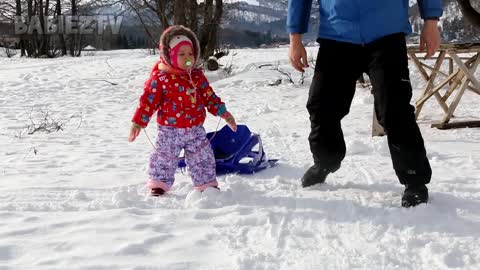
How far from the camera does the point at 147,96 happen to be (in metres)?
3.00

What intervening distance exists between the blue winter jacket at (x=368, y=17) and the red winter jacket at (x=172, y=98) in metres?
0.90

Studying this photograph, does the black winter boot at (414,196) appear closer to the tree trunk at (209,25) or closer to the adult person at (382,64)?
the adult person at (382,64)

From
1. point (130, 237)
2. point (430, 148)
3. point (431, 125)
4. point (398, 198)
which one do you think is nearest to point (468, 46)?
point (431, 125)

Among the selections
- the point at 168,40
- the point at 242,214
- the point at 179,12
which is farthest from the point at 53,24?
the point at 242,214

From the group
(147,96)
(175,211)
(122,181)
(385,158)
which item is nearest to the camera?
(175,211)

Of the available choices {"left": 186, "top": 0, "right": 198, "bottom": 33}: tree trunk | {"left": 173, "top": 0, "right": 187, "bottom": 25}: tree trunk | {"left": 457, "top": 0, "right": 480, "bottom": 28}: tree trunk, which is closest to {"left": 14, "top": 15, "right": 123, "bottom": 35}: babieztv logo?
{"left": 186, "top": 0, "right": 198, "bottom": 33}: tree trunk

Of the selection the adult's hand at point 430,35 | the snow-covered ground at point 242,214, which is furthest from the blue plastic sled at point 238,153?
the adult's hand at point 430,35

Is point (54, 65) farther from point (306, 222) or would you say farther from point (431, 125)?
point (306, 222)

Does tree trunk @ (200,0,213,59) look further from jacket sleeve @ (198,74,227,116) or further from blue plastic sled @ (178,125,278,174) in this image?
jacket sleeve @ (198,74,227,116)

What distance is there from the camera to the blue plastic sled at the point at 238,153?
12.0 feet

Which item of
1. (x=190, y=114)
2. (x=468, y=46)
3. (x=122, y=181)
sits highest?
(x=468, y=46)

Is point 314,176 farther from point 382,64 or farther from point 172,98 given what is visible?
point 172,98

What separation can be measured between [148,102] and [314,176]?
111 cm

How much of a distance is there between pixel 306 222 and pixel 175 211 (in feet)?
2.32
